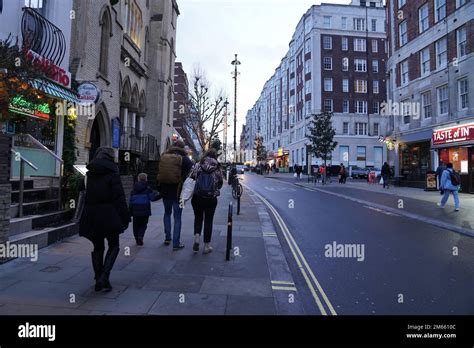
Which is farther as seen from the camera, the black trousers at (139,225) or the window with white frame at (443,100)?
the window with white frame at (443,100)

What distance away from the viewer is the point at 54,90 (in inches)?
310

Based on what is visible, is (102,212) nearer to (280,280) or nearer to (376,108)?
(280,280)

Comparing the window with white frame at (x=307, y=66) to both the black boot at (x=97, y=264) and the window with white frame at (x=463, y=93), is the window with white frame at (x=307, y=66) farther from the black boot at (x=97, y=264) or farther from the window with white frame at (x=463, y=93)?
the black boot at (x=97, y=264)

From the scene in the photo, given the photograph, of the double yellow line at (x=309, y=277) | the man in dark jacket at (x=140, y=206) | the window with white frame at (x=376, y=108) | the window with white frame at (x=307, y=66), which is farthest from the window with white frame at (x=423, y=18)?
the window with white frame at (x=307, y=66)

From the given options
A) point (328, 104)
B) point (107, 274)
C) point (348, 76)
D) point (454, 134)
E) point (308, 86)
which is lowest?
point (107, 274)

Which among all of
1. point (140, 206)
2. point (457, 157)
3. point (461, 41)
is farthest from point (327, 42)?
point (140, 206)

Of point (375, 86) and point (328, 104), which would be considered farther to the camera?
point (375, 86)

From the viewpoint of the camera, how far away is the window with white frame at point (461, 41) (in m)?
20.7

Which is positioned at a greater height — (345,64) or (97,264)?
(345,64)

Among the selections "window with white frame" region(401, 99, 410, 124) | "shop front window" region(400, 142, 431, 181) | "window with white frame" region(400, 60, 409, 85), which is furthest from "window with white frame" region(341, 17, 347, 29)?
"shop front window" region(400, 142, 431, 181)

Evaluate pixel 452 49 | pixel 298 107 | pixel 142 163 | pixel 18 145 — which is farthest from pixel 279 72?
pixel 18 145

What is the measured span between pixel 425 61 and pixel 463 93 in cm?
519

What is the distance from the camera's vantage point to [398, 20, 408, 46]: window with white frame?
27328 mm

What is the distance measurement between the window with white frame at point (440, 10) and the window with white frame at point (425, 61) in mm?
2124
